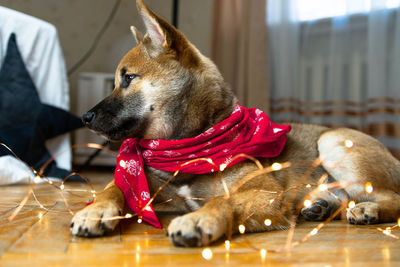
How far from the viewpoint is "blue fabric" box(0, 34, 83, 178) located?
7.54 feet

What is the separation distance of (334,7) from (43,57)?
2530mm

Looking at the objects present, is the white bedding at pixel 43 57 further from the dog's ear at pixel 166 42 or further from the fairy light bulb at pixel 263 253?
the fairy light bulb at pixel 263 253

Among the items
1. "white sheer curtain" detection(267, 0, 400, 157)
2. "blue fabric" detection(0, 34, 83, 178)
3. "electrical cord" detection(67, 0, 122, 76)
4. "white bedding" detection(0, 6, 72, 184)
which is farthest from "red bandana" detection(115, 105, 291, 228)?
"electrical cord" detection(67, 0, 122, 76)

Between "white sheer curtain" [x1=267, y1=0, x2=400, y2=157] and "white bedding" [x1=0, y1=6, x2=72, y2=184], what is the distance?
1.95 meters

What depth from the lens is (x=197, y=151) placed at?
53.6 inches

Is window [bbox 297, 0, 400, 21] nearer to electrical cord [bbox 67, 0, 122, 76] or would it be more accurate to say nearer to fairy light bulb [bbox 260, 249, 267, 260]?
electrical cord [bbox 67, 0, 122, 76]

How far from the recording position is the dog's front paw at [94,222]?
3.47 feet

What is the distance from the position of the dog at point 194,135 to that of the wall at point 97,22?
2408mm

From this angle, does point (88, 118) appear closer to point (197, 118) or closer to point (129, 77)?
point (129, 77)

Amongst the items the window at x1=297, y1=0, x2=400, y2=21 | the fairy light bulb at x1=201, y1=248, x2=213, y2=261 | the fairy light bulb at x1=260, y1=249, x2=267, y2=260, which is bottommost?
the fairy light bulb at x1=260, y1=249, x2=267, y2=260

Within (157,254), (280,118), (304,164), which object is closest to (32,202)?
(157,254)

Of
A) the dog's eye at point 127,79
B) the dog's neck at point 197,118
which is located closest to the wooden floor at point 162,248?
the dog's neck at point 197,118

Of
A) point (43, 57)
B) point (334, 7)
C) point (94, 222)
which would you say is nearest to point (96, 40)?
point (43, 57)

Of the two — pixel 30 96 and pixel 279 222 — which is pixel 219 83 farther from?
pixel 30 96
